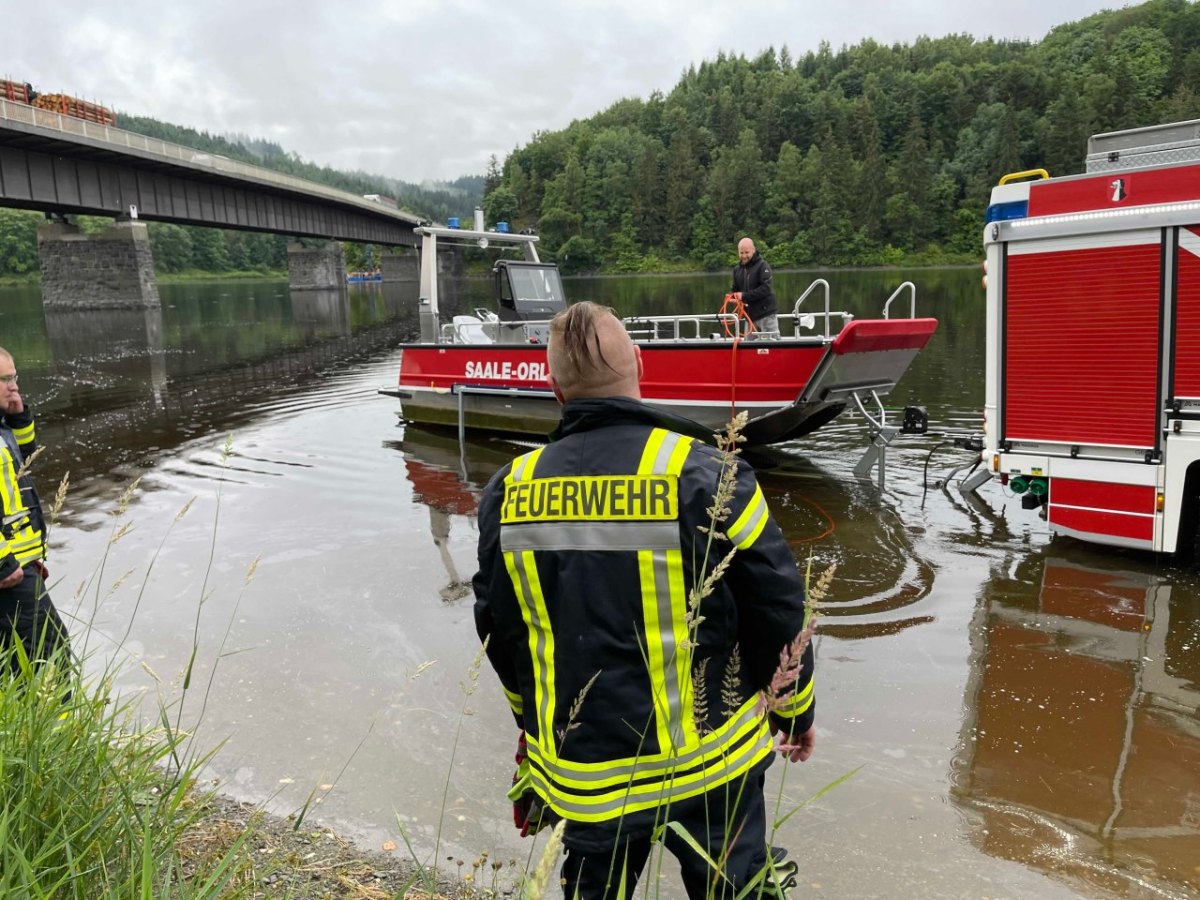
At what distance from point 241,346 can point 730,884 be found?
96.3ft

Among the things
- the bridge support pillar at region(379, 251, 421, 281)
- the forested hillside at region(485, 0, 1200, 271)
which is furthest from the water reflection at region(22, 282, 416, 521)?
the forested hillside at region(485, 0, 1200, 271)

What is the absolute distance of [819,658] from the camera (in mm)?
5105

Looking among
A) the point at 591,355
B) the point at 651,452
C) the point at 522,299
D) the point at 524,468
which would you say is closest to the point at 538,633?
the point at 524,468

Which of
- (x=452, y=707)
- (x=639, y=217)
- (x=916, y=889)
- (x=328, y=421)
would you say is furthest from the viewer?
(x=639, y=217)

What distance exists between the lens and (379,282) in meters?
98.0

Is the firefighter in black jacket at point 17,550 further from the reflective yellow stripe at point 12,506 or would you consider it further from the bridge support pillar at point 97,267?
the bridge support pillar at point 97,267

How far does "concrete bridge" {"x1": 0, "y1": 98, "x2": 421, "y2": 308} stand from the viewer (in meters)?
29.8

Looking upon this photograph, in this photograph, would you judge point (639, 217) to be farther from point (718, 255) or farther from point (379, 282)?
point (379, 282)

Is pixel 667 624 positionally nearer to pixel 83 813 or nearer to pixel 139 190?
pixel 83 813

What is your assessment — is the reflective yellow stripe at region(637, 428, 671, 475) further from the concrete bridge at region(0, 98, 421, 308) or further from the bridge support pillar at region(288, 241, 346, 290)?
the bridge support pillar at region(288, 241, 346, 290)

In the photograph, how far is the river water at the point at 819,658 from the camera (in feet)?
11.2

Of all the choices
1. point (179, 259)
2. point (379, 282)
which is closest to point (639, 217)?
point (379, 282)

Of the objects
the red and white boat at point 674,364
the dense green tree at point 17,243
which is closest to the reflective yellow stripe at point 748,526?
the red and white boat at point 674,364

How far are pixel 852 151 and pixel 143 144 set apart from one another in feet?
253
